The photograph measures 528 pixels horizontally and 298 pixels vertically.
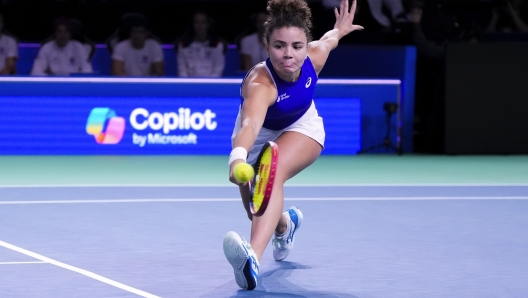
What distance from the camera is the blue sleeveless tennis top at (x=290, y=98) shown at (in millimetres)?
5062

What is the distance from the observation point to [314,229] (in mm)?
6805

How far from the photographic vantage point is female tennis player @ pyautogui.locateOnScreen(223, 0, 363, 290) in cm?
474

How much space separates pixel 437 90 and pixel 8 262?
813 centimetres

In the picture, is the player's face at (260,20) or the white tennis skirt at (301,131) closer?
the white tennis skirt at (301,131)

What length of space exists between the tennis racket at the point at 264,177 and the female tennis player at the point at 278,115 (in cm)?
11

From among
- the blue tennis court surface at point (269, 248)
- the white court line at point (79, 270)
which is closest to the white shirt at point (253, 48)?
the blue tennis court surface at point (269, 248)

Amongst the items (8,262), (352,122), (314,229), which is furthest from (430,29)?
(8,262)

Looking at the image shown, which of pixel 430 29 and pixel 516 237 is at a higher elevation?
pixel 430 29

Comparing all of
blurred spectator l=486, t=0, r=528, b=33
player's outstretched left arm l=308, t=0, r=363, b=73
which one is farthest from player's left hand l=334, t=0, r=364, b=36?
blurred spectator l=486, t=0, r=528, b=33

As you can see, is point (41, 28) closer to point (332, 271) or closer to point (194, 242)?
point (194, 242)

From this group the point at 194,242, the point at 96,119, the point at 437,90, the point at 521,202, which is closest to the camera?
the point at 194,242

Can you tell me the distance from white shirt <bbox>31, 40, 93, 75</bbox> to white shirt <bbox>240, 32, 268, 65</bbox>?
2.16 metres

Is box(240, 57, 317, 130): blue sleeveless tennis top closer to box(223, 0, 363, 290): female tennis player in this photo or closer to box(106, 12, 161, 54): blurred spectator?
box(223, 0, 363, 290): female tennis player

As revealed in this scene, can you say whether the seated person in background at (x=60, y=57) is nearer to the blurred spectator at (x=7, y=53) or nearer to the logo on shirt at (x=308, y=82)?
the blurred spectator at (x=7, y=53)
